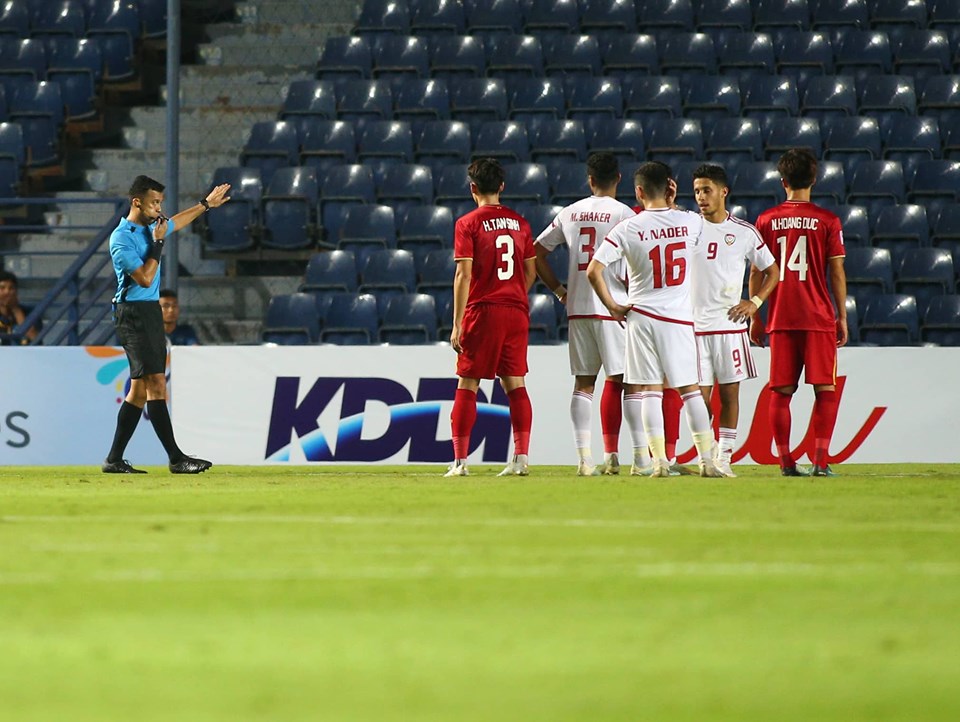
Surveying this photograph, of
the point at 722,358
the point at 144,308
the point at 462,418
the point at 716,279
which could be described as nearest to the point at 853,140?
the point at 716,279

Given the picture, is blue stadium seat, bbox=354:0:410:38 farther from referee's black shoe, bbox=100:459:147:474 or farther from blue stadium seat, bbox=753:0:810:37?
referee's black shoe, bbox=100:459:147:474

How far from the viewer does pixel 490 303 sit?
9.59 metres

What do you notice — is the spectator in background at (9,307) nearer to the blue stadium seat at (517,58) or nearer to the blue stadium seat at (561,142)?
the blue stadium seat at (561,142)

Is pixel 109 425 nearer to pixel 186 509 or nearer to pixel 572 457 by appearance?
pixel 572 457

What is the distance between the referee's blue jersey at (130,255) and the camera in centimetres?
1014

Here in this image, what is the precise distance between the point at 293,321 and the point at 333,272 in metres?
0.72

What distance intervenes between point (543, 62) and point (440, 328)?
15.3 ft

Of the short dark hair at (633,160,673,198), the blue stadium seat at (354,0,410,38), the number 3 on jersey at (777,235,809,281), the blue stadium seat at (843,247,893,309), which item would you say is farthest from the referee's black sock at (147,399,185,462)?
the blue stadium seat at (354,0,410,38)

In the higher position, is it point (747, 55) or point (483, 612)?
point (747, 55)

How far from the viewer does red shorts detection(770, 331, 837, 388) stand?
953 cm

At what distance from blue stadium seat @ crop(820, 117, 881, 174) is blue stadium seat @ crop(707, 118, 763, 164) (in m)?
0.77

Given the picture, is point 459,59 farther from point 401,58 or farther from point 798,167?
point 798,167

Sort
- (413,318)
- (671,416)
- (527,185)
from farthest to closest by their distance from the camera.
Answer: (527,185) → (413,318) → (671,416)

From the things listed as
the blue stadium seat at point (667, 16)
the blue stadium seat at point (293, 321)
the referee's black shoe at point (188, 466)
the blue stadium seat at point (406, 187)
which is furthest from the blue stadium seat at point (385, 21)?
the referee's black shoe at point (188, 466)
